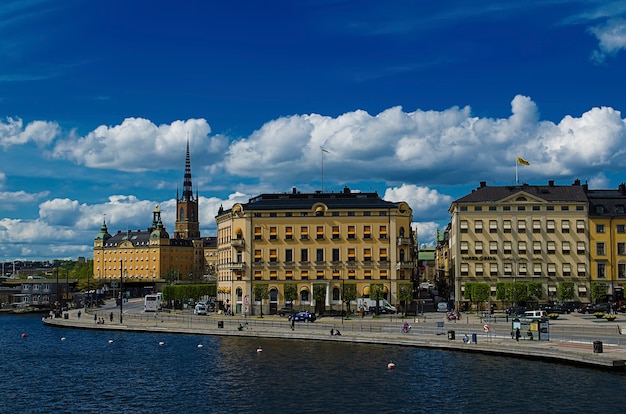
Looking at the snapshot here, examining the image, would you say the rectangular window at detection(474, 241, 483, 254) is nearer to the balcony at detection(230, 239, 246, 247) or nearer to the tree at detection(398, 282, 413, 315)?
the tree at detection(398, 282, 413, 315)

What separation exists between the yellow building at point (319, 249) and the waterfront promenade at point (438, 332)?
7.27m

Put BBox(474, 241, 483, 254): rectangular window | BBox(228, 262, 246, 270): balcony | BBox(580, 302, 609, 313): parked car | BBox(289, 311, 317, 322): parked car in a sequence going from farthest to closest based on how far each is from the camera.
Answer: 1. BBox(228, 262, 246, 270): balcony
2. BBox(474, 241, 483, 254): rectangular window
3. BBox(580, 302, 609, 313): parked car
4. BBox(289, 311, 317, 322): parked car

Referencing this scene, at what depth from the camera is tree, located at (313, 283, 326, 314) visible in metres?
125

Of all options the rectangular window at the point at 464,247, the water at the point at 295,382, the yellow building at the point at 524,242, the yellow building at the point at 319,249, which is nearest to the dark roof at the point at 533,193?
the yellow building at the point at 524,242

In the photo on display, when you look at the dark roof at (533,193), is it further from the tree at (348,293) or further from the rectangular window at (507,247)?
the tree at (348,293)

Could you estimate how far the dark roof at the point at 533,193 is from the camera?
12744 centimetres

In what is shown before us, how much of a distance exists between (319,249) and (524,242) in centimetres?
3406

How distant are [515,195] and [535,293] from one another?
54.0ft

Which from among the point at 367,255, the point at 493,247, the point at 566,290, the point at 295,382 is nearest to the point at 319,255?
the point at 367,255

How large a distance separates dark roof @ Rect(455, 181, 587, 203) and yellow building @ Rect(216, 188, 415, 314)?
1221 cm

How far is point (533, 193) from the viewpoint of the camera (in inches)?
5079

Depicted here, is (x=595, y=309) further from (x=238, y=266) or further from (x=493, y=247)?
(x=238, y=266)

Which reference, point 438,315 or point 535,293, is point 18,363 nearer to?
point 438,315

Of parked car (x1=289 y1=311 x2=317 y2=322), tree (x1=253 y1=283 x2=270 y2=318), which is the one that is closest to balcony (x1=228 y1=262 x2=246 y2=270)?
tree (x1=253 y1=283 x2=270 y2=318)
